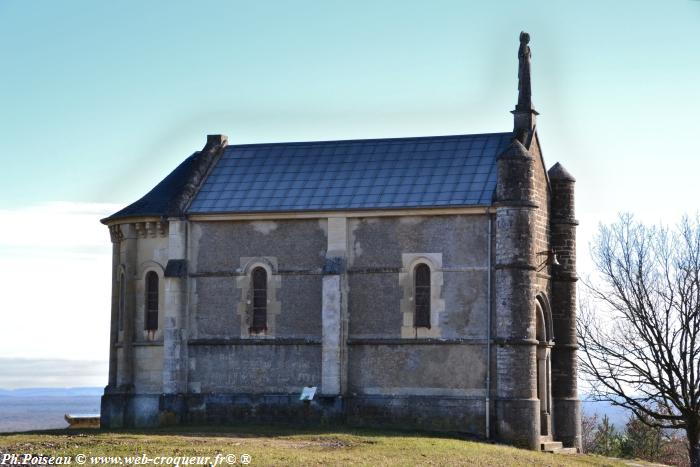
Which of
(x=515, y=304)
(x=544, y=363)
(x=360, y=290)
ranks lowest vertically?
(x=544, y=363)

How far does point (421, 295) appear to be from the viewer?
36.4 meters

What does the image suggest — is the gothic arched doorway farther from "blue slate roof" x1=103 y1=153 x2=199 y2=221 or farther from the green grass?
"blue slate roof" x1=103 y1=153 x2=199 y2=221

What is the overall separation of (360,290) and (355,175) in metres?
3.92

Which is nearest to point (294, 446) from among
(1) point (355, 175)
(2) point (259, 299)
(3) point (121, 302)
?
(2) point (259, 299)

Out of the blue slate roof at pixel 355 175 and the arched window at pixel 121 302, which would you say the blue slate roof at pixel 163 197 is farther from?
the arched window at pixel 121 302

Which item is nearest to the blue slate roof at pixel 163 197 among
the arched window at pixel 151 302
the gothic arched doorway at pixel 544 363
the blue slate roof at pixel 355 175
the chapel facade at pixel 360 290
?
the chapel facade at pixel 360 290

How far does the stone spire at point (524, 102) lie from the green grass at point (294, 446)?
947 centimetres

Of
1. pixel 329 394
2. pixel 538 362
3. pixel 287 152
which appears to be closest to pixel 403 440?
pixel 329 394

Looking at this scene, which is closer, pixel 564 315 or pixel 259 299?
pixel 259 299

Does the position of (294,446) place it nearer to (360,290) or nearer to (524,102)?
(360,290)

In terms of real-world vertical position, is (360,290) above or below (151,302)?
above

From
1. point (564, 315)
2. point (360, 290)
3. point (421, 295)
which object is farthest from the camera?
point (564, 315)

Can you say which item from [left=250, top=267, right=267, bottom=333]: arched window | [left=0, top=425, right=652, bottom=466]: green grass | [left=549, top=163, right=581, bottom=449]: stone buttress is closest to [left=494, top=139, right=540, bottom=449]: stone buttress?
[left=0, top=425, right=652, bottom=466]: green grass

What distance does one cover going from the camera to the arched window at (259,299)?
123 ft
